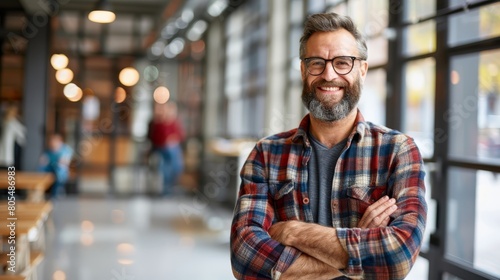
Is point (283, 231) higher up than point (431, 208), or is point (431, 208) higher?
point (283, 231)

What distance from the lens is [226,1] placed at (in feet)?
32.0

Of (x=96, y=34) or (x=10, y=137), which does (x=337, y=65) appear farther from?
(x=96, y=34)

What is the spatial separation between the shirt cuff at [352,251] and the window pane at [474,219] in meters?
2.24

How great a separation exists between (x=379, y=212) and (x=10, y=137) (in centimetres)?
854

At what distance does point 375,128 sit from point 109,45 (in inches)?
395

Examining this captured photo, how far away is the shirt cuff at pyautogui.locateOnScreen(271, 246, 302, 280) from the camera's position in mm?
1649

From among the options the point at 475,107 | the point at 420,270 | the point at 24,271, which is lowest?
the point at 420,270

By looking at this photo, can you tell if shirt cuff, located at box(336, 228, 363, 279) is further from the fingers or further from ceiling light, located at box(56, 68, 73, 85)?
ceiling light, located at box(56, 68, 73, 85)

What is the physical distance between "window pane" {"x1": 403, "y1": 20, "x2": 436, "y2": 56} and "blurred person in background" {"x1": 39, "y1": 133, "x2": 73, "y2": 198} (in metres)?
6.67

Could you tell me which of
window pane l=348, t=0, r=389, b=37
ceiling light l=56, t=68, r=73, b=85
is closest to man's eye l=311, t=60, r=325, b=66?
window pane l=348, t=0, r=389, b=37

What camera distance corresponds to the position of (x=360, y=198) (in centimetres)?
169

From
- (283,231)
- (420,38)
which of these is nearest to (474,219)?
(420,38)

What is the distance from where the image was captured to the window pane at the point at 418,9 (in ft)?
14.1

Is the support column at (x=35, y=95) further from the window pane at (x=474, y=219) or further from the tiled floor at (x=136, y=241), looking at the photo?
the window pane at (x=474, y=219)
